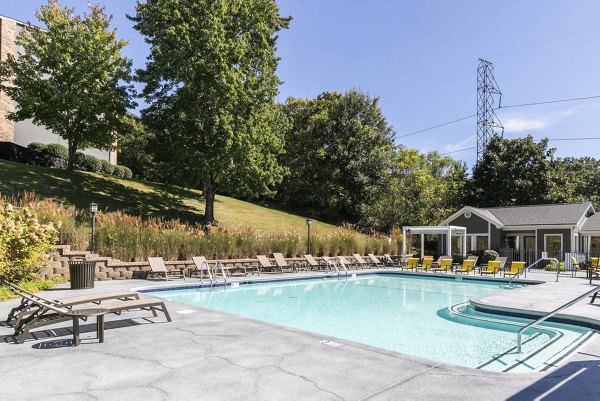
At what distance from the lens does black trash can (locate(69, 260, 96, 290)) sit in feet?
37.8

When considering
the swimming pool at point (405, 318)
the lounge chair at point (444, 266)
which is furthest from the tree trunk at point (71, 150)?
the lounge chair at point (444, 266)

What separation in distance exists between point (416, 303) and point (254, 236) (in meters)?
9.13

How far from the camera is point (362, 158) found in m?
37.6

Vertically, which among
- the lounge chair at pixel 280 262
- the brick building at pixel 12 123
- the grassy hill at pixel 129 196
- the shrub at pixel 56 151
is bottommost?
the lounge chair at pixel 280 262

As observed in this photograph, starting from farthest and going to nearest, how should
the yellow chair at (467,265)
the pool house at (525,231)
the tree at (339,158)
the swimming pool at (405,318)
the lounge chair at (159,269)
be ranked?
the tree at (339,158)
the pool house at (525,231)
the yellow chair at (467,265)
the lounge chair at (159,269)
the swimming pool at (405,318)

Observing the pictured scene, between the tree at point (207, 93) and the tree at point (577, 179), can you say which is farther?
the tree at point (577, 179)

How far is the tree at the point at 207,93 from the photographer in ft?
73.1

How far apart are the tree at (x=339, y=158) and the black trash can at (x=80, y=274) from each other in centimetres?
2623

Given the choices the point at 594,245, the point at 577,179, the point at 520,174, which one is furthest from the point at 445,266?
the point at 577,179

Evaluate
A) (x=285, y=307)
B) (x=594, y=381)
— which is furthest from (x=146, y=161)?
(x=594, y=381)

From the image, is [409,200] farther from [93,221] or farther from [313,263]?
[93,221]

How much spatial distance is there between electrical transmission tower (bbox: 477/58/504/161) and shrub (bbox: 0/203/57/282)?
137ft

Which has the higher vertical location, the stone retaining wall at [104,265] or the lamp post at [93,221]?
the lamp post at [93,221]

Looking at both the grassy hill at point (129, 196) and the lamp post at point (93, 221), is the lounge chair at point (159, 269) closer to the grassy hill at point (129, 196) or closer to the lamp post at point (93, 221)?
the lamp post at point (93, 221)
